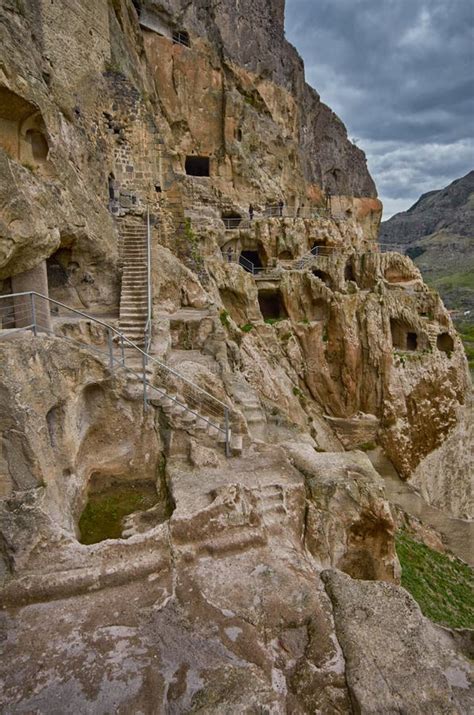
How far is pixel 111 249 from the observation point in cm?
→ 1291

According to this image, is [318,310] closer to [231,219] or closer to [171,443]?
[231,219]

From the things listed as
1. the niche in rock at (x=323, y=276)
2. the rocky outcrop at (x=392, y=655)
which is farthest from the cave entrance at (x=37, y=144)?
the niche in rock at (x=323, y=276)

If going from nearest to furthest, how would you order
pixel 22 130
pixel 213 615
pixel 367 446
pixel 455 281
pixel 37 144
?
pixel 213 615 < pixel 22 130 < pixel 37 144 < pixel 367 446 < pixel 455 281

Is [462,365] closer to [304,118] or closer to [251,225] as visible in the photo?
[251,225]

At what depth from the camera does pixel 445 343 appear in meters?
25.1

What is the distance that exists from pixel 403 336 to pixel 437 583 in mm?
15304

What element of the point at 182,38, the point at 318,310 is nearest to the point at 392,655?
the point at 318,310

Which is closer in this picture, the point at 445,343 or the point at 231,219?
the point at 445,343

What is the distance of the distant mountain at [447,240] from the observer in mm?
81044

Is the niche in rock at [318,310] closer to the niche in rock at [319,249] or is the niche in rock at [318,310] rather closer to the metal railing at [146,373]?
the niche in rock at [319,249]

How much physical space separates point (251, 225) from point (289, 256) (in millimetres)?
3214

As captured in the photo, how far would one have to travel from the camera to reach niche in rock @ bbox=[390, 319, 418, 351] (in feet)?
78.9

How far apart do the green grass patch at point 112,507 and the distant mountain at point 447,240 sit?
64.5m

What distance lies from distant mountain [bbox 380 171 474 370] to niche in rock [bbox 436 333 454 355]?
41.3 meters
